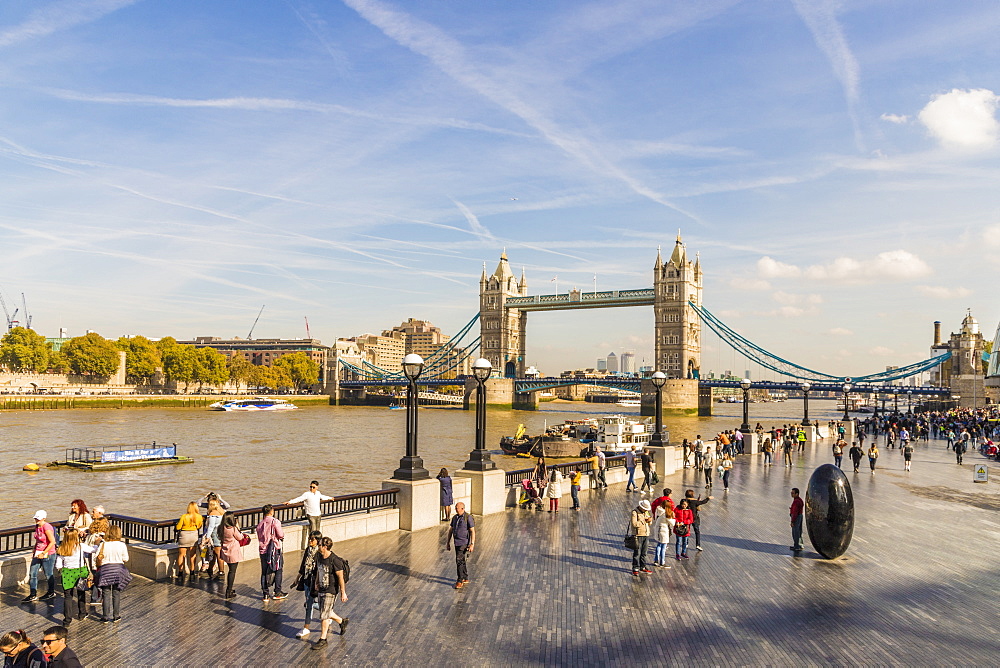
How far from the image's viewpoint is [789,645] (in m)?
9.51

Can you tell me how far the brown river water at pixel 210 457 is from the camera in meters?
29.0

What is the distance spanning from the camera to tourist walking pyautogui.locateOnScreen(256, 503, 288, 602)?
1096cm

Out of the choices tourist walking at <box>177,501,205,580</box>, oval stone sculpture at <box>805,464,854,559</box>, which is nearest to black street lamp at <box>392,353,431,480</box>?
tourist walking at <box>177,501,205,580</box>

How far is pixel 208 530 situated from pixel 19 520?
1655cm

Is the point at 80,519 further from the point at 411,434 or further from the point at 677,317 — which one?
the point at 677,317

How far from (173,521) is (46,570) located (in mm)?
2247

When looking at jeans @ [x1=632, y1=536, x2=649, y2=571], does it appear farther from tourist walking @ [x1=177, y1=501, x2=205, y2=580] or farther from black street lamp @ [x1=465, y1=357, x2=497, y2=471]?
tourist walking @ [x1=177, y1=501, x2=205, y2=580]

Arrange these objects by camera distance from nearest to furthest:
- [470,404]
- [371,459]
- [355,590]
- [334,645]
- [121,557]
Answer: [334,645] < [121,557] < [355,590] < [371,459] < [470,404]

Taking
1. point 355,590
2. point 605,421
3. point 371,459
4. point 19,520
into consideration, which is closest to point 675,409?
point 605,421

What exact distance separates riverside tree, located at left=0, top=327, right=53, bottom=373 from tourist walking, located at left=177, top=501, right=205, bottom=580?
367 feet

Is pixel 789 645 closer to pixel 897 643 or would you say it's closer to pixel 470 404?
pixel 897 643

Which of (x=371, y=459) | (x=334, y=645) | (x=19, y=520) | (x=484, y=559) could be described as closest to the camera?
(x=334, y=645)

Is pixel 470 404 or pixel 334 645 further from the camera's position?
pixel 470 404

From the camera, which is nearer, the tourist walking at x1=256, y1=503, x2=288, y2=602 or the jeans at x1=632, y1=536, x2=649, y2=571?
the tourist walking at x1=256, y1=503, x2=288, y2=602
